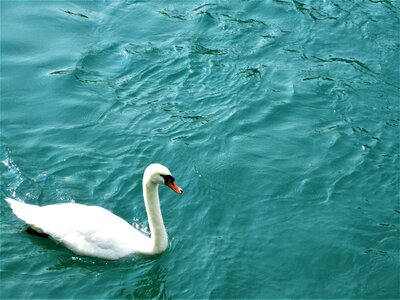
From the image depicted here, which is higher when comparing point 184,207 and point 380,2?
point 380,2

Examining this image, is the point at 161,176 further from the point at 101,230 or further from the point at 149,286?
the point at 149,286

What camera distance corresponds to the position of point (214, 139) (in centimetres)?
1245

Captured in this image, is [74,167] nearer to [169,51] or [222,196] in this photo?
[222,196]

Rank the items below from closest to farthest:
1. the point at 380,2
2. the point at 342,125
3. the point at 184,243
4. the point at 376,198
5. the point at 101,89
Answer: the point at 184,243, the point at 376,198, the point at 342,125, the point at 101,89, the point at 380,2

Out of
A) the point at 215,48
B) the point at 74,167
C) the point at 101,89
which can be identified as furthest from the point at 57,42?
the point at 74,167

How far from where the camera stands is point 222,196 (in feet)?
36.7

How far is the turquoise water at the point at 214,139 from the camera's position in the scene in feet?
32.5

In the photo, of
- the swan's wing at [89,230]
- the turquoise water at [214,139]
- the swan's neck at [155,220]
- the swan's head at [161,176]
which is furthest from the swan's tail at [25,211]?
the swan's head at [161,176]

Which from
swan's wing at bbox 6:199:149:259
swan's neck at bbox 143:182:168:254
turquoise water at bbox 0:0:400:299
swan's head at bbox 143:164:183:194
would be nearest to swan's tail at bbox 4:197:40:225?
swan's wing at bbox 6:199:149:259

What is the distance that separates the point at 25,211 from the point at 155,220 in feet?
6.49

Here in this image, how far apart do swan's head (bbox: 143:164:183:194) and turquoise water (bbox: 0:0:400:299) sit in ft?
3.68

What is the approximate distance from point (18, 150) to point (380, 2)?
886cm

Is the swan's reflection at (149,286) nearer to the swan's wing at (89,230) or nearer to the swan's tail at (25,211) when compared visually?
the swan's wing at (89,230)

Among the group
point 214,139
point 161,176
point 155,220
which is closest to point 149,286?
point 155,220
